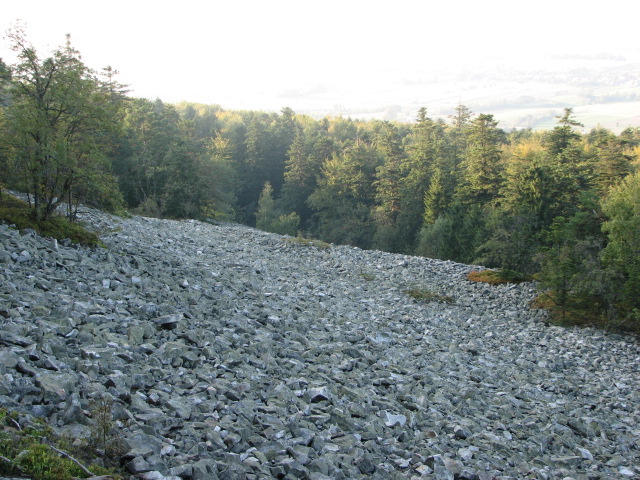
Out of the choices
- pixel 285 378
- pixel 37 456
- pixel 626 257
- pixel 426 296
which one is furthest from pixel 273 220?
pixel 37 456

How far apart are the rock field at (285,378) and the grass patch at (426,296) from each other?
2786 millimetres

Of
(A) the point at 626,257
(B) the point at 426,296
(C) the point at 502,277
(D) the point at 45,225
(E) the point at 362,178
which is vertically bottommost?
(B) the point at 426,296

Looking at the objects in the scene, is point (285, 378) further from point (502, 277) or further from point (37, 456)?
point (502, 277)

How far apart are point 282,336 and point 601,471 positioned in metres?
7.50

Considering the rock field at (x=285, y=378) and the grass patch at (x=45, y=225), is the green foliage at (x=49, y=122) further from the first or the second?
the rock field at (x=285, y=378)

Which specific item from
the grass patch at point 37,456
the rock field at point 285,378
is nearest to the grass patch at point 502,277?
the rock field at point 285,378

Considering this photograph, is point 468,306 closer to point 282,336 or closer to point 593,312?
point 593,312

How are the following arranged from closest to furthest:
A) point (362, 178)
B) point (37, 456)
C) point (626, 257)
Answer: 1. point (37, 456)
2. point (626, 257)
3. point (362, 178)

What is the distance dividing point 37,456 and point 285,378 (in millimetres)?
5307

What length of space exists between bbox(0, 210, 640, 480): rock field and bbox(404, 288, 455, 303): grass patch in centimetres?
279

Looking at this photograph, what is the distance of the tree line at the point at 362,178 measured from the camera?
52.9 feet

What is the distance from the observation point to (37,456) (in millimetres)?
4957

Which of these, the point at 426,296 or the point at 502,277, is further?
the point at 502,277

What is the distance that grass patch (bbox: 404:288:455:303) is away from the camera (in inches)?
872
